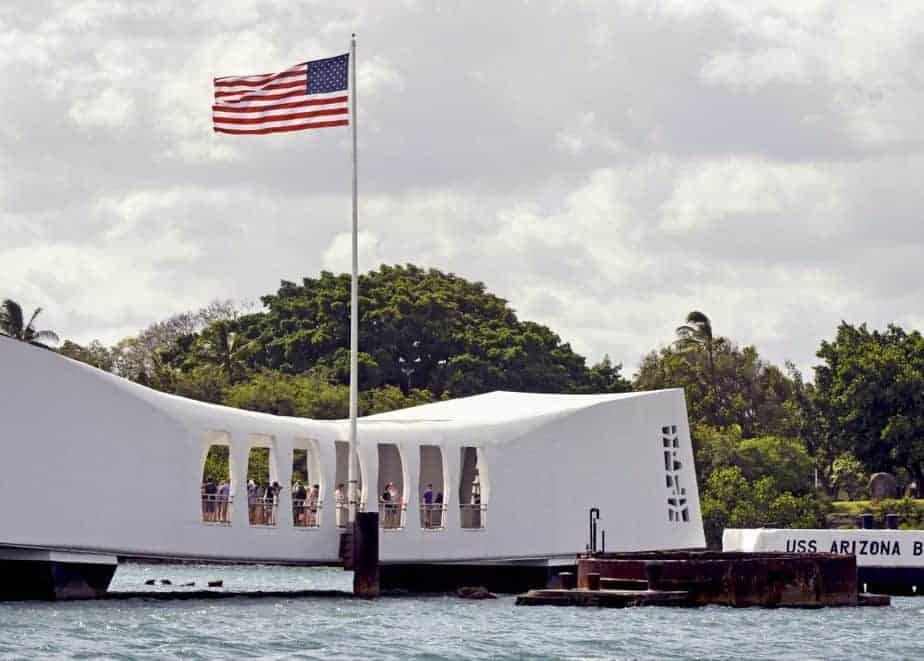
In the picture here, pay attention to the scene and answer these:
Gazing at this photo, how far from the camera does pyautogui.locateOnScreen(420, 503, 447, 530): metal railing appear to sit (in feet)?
165

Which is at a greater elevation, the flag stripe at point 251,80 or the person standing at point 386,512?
the flag stripe at point 251,80

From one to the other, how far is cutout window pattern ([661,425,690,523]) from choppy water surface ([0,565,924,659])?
9.11m

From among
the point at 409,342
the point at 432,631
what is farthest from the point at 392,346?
the point at 432,631

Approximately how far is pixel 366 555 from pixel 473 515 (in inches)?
218

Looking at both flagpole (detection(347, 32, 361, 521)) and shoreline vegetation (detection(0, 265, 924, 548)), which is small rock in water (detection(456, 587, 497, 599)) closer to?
flagpole (detection(347, 32, 361, 521))

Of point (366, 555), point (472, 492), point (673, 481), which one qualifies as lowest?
point (366, 555)

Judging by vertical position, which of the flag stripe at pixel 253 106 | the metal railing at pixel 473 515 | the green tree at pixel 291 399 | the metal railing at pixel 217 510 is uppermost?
the green tree at pixel 291 399

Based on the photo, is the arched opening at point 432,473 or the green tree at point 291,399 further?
the green tree at point 291,399

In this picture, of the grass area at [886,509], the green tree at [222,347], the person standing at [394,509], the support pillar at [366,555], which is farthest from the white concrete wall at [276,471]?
the green tree at [222,347]

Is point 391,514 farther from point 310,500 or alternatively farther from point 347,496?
point 310,500

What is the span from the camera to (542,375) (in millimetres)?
A: 94188

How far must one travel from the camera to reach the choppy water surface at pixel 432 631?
34000 mm

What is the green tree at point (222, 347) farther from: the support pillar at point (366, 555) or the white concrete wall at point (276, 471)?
the support pillar at point (366, 555)

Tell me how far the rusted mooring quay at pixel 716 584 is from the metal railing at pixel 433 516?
16.2 feet
